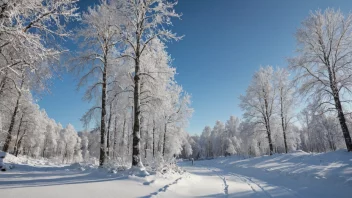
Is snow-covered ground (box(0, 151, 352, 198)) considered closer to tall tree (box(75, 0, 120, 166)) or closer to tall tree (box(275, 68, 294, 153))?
tall tree (box(75, 0, 120, 166))

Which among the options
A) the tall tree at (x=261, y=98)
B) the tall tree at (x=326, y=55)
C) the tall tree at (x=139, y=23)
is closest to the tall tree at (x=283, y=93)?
the tall tree at (x=261, y=98)

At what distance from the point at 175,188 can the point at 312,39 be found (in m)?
16.5

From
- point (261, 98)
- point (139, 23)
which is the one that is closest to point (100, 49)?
point (139, 23)

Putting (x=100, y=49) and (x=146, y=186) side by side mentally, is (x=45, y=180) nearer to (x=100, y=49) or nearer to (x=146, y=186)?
(x=146, y=186)

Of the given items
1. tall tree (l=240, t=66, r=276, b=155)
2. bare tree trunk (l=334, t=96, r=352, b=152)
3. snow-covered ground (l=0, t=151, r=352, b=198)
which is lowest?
snow-covered ground (l=0, t=151, r=352, b=198)

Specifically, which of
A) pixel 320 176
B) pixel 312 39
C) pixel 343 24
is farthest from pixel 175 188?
pixel 343 24

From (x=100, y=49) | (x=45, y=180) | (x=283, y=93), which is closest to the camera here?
(x=45, y=180)

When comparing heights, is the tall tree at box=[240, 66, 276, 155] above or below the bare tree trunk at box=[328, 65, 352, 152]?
above

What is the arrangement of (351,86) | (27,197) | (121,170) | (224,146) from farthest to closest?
(224,146) → (351,86) → (121,170) → (27,197)

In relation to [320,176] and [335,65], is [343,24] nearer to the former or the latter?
[335,65]

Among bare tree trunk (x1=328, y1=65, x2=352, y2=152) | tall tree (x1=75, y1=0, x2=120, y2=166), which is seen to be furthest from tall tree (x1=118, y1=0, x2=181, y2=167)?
bare tree trunk (x1=328, y1=65, x2=352, y2=152)

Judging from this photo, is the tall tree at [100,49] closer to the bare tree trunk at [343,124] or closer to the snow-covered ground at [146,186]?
the snow-covered ground at [146,186]

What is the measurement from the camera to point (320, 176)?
35.2 ft

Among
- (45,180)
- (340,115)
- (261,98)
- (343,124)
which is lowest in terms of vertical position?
(45,180)
